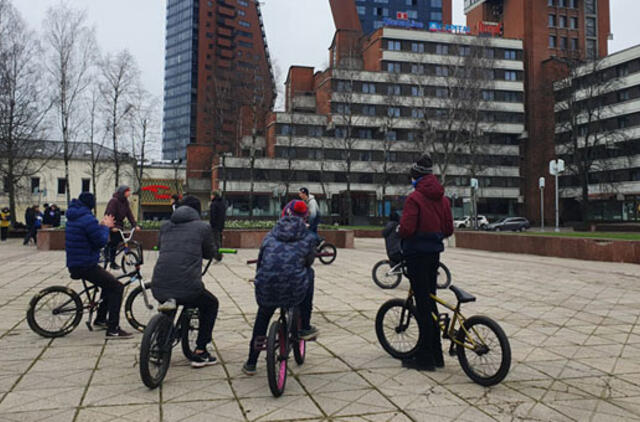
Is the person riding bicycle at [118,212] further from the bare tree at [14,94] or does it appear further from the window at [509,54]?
the window at [509,54]

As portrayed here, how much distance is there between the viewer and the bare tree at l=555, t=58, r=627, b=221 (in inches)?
1704

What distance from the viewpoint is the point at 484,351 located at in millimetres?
4199

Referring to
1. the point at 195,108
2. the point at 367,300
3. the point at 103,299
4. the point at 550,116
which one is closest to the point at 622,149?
the point at 550,116

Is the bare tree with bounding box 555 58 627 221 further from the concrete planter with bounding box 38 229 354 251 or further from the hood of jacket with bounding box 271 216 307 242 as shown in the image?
the hood of jacket with bounding box 271 216 307 242

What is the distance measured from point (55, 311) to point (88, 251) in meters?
0.89

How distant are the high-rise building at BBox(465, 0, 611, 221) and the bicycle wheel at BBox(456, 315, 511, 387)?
61864 mm

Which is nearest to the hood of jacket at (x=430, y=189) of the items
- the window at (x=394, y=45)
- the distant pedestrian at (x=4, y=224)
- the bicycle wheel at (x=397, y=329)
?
the bicycle wheel at (x=397, y=329)

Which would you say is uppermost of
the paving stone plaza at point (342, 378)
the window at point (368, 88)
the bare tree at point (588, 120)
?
the window at point (368, 88)

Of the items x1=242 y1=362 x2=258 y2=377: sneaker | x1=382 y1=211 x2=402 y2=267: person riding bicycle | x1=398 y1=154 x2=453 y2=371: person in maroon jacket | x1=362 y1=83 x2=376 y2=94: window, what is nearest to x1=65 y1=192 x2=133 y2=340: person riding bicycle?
x1=242 y1=362 x2=258 y2=377: sneaker

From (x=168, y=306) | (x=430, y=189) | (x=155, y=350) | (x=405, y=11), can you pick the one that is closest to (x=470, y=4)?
(x=405, y=11)

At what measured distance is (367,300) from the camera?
27.8 feet

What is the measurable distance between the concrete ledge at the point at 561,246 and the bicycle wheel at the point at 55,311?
15.3m

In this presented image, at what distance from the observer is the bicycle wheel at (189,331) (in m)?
4.71

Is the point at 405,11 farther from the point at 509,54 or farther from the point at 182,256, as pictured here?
the point at 182,256
